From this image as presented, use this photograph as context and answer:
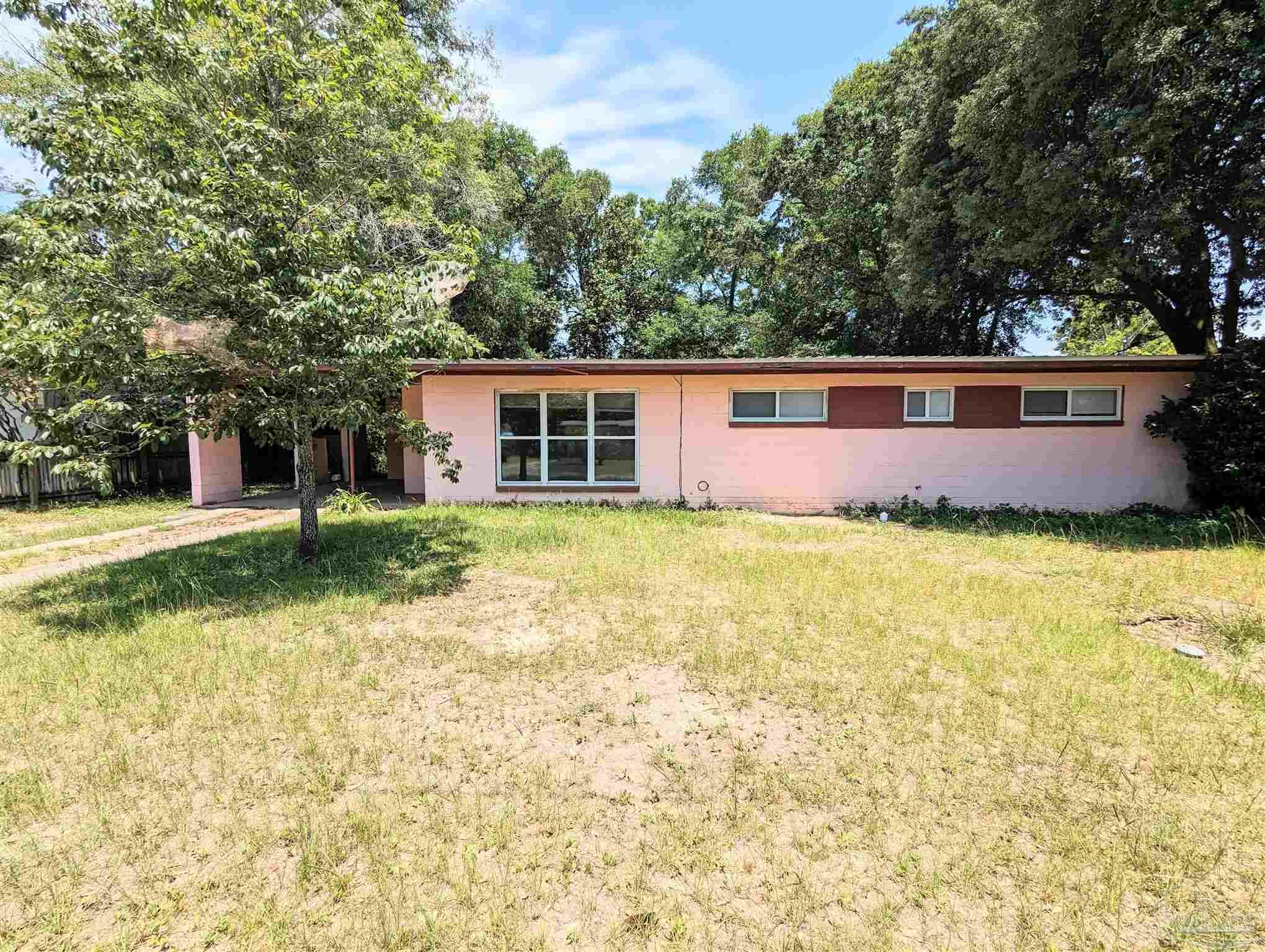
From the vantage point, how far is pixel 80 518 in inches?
387

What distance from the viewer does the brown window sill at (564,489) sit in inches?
412

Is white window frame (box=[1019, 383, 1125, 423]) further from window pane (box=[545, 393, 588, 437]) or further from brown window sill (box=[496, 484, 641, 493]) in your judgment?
window pane (box=[545, 393, 588, 437])

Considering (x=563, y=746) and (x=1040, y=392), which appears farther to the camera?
(x=1040, y=392)

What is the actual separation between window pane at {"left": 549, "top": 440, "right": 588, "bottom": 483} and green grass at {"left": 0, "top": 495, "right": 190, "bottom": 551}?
6663 mm

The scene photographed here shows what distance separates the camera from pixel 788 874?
2.14 metres

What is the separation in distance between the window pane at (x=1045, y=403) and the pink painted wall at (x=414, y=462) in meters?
11.4

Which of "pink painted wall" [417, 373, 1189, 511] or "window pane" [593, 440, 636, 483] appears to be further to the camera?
"window pane" [593, 440, 636, 483]

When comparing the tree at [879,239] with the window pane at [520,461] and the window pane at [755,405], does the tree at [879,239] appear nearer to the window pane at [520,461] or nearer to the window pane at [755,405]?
the window pane at [755,405]

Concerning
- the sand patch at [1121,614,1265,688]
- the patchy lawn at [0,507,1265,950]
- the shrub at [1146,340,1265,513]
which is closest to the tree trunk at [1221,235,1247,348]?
the shrub at [1146,340,1265,513]

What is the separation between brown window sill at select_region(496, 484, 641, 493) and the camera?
10.5m

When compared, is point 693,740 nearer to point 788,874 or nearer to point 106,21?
point 788,874

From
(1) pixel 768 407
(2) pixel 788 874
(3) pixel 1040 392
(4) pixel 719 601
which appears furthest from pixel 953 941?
(3) pixel 1040 392

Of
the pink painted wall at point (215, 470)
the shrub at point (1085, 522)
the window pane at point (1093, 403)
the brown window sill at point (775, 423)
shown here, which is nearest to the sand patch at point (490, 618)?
the brown window sill at point (775, 423)

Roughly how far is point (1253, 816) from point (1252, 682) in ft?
5.88
